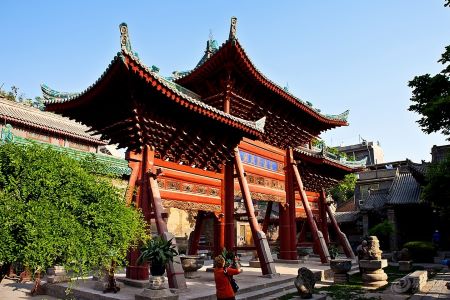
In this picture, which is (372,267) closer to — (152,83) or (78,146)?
(152,83)

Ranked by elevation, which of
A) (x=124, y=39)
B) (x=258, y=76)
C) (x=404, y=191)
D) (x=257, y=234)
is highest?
(x=258, y=76)

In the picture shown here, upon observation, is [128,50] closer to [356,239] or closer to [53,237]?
[53,237]

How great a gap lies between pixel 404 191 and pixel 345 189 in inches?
653

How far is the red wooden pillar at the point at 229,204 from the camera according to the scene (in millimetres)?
12781

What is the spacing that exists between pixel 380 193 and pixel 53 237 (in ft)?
96.4

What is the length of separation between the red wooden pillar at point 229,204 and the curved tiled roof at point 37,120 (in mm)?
14456

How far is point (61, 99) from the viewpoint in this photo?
35.9 feet

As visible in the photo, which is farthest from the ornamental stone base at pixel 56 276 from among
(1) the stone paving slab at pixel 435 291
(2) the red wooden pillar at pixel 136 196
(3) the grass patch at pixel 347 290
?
(1) the stone paving slab at pixel 435 291

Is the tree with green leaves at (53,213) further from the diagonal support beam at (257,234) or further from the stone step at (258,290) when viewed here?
the diagonal support beam at (257,234)

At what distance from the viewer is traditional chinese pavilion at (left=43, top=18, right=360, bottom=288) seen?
32.2 ft

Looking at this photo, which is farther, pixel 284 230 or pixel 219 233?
pixel 284 230

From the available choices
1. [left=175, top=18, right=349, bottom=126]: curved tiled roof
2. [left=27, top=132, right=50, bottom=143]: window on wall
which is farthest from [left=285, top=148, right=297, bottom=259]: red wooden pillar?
[left=27, top=132, right=50, bottom=143]: window on wall

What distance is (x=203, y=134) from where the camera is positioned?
38.6 feet

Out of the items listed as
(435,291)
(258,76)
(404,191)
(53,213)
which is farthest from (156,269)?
(404,191)
